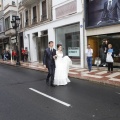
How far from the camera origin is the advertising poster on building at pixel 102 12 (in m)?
12.6

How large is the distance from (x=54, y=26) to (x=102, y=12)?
5.83 meters

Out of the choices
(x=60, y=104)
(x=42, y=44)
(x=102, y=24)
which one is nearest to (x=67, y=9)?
(x=102, y=24)

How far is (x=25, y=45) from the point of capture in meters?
25.8

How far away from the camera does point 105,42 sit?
45.2ft

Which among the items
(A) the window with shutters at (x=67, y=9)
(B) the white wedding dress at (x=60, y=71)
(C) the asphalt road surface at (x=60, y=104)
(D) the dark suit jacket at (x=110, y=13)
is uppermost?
(A) the window with shutters at (x=67, y=9)

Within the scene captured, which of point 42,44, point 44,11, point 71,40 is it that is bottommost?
point 42,44

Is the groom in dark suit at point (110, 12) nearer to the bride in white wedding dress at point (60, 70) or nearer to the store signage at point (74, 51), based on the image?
the store signage at point (74, 51)

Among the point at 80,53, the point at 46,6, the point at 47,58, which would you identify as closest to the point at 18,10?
the point at 46,6

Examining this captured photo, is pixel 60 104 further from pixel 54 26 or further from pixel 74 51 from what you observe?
pixel 54 26

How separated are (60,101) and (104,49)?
8463 millimetres

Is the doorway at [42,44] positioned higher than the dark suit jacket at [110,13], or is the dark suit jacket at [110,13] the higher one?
the dark suit jacket at [110,13]

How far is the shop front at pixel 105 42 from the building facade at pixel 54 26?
2.84 feet

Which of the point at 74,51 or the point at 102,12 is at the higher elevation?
the point at 102,12

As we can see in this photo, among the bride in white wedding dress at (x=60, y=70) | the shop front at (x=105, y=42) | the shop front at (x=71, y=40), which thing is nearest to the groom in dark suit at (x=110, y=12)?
the shop front at (x=105, y=42)
